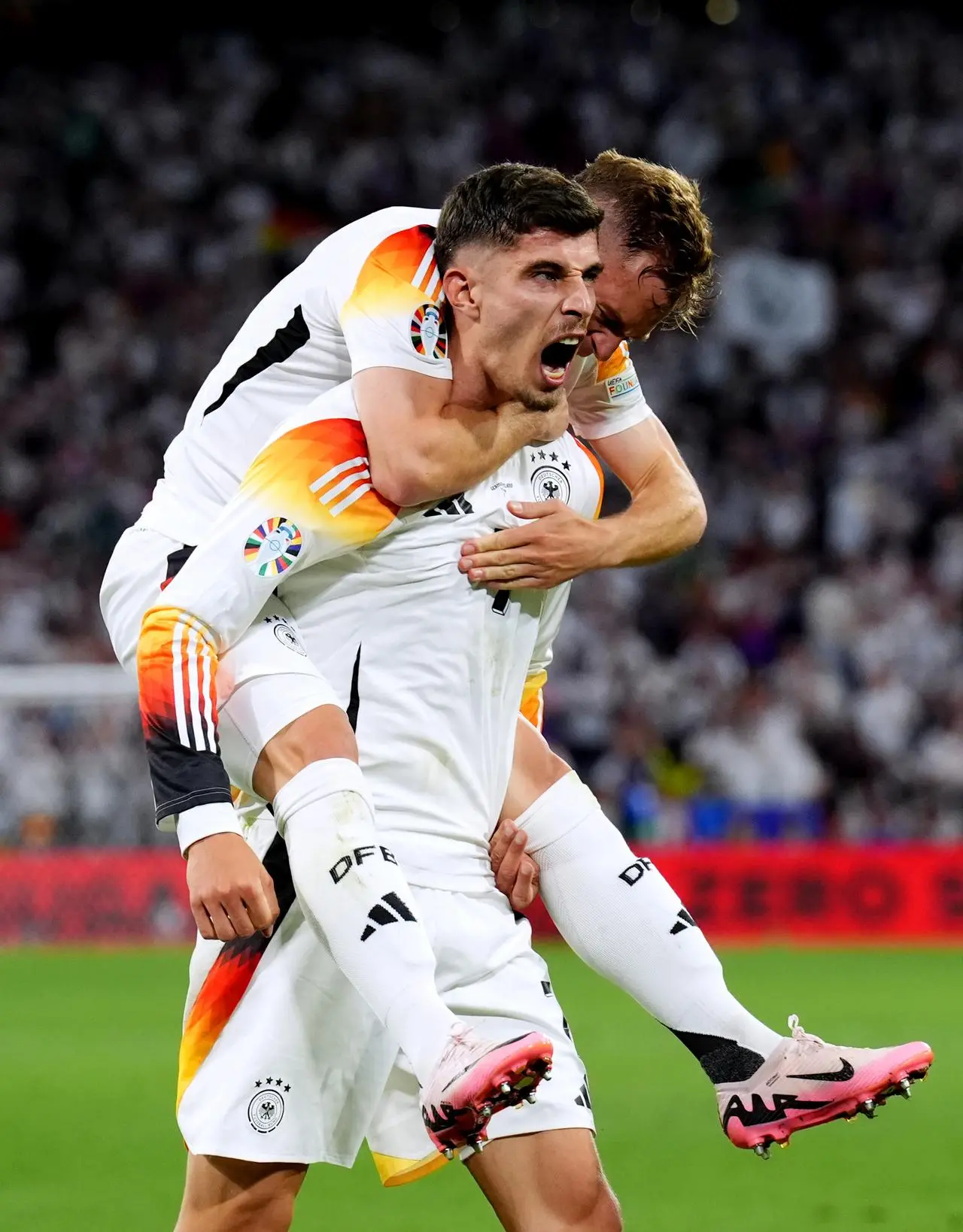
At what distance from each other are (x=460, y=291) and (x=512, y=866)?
1.02m

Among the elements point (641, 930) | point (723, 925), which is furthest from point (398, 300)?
point (723, 925)

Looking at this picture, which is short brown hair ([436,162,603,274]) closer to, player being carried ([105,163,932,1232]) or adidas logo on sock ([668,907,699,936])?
player being carried ([105,163,932,1232])

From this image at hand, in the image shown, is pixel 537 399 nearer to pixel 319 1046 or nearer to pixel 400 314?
pixel 400 314

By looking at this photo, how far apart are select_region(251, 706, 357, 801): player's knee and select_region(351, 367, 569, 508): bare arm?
0.38 m

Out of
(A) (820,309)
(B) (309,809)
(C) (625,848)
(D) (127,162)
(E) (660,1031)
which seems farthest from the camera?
(D) (127,162)

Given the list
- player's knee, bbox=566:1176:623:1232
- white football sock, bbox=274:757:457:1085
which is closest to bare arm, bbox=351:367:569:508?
white football sock, bbox=274:757:457:1085

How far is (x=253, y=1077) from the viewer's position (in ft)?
10.6

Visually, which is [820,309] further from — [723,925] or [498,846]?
[498,846]

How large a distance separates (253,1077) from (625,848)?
0.83 m

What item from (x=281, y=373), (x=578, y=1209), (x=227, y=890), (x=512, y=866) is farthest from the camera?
(x=281, y=373)

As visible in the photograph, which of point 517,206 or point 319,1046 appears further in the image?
point 319,1046

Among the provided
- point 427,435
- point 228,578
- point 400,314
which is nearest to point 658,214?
point 400,314

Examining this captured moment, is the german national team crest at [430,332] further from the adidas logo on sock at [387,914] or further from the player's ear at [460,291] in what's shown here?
A: the adidas logo on sock at [387,914]

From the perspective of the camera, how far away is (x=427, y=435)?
3260mm
